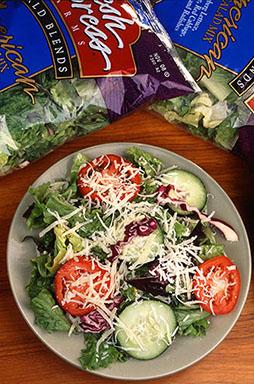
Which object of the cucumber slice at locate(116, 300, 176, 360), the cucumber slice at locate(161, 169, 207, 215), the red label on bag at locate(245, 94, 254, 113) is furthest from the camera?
the red label on bag at locate(245, 94, 254, 113)

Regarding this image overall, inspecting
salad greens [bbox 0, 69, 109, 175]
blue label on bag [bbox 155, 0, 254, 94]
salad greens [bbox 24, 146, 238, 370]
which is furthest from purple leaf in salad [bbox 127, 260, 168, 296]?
blue label on bag [bbox 155, 0, 254, 94]

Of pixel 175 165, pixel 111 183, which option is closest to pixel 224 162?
pixel 175 165

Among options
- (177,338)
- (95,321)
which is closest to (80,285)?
(95,321)

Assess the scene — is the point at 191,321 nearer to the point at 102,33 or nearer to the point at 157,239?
the point at 157,239

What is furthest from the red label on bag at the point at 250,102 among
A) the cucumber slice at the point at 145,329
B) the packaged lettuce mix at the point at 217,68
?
the cucumber slice at the point at 145,329

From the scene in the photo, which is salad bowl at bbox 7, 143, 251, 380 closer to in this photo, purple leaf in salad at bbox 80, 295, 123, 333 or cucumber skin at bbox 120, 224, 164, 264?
purple leaf in salad at bbox 80, 295, 123, 333

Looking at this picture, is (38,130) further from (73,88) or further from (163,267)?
(163,267)

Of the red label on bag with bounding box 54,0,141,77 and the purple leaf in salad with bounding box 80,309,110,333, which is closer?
the purple leaf in salad with bounding box 80,309,110,333
